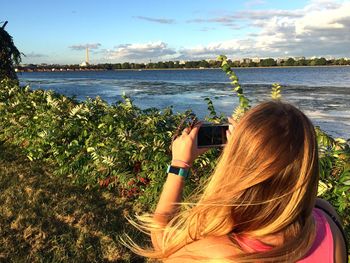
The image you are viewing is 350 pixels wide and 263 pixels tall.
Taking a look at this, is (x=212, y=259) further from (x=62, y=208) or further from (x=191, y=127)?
(x=62, y=208)

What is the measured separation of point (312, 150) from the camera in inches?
64.9

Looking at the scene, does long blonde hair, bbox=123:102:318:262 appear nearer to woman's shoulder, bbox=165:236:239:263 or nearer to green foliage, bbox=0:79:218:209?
woman's shoulder, bbox=165:236:239:263

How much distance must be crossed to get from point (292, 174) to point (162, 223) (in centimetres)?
70

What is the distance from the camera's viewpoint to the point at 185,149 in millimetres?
2094

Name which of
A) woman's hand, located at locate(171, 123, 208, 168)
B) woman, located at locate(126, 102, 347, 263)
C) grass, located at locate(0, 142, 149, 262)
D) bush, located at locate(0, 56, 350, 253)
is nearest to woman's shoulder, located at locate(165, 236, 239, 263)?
woman, located at locate(126, 102, 347, 263)

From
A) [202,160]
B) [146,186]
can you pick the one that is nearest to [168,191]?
[202,160]

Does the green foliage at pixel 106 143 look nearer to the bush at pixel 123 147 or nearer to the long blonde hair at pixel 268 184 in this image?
the bush at pixel 123 147

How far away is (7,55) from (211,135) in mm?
17286

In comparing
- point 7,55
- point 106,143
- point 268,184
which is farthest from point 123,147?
point 7,55

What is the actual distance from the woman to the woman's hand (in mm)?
339

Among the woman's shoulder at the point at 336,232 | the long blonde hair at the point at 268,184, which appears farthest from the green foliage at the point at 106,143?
the long blonde hair at the point at 268,184

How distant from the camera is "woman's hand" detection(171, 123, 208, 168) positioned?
207cm

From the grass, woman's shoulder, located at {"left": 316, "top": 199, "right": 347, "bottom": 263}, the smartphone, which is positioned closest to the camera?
woman's shoulder, located at {"left": 316, "top": 199, "right": 347, "bottom": 263}

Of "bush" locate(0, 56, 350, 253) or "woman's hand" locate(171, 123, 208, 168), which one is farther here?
"bush" locate(0, 56, 350, 253)
